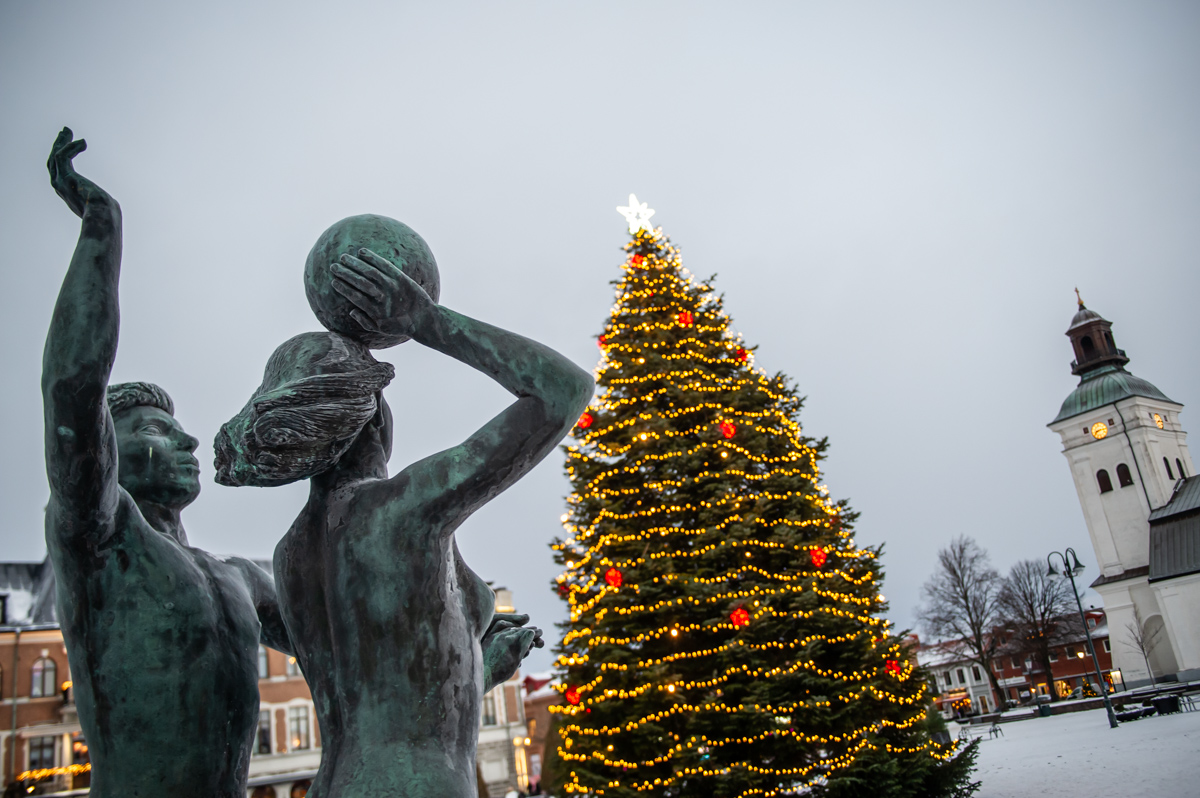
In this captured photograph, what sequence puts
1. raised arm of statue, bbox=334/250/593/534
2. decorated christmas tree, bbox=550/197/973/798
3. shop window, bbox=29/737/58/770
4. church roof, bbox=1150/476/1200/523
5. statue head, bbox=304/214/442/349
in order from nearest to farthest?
raised arm of statue, bbox=334/250/593/534 → statue head, bbox=304/214/442/349 → decorated christmas tree, bbox=550/197/973/798 → shop window, bbox=29/737/58/770 → church roof, bbox=1150/476/1200/523

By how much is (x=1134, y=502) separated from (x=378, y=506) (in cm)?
6286

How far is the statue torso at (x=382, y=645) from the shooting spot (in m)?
1.41

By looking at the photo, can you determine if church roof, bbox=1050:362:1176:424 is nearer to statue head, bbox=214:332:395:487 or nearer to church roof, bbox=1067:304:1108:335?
church roof, bbox=1067:304:1108:335

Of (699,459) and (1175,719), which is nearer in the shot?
(699,459)

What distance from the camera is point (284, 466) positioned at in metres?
1.51

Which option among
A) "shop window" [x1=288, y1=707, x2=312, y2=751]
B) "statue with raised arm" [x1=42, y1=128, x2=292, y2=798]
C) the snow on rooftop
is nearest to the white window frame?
"shop window" [x1=288, y1=707, x2=312, y2=751]

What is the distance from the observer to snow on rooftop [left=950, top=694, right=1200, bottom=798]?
11.4m

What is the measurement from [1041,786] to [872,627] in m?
4.78

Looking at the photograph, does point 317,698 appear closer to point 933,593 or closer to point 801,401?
point 801,401

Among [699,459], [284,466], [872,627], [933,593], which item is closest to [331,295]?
[284,466]

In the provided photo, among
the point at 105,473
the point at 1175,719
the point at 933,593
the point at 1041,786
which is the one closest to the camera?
the point at 105,473

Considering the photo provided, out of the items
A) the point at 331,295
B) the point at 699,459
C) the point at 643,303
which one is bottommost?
the point at 331,295

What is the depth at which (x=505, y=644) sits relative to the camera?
181cm

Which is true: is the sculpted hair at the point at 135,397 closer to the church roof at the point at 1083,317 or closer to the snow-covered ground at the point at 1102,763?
the snow-covered ground at the point at 1102,763
